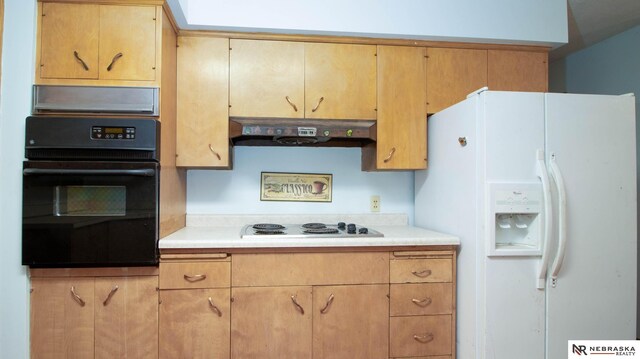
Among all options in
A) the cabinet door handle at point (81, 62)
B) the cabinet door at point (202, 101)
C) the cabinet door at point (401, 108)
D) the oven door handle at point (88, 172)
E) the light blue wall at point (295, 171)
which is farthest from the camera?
the light blue wall at point (295, 171)

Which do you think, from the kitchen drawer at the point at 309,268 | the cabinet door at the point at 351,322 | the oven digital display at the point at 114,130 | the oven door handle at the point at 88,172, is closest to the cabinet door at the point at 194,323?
the kitchen drawer at the point at 309,268

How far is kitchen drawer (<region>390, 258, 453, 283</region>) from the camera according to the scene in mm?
1676

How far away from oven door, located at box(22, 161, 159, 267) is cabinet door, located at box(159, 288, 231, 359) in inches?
9.7

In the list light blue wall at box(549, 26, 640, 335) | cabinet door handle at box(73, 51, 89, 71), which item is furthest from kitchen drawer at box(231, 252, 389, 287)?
light blue wall at box(549, 26, 640, 335)

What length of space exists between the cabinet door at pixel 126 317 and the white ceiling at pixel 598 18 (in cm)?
312

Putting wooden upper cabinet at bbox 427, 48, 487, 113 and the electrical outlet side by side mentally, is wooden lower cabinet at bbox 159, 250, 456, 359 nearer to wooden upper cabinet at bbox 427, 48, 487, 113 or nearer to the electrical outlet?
the electrical outlet

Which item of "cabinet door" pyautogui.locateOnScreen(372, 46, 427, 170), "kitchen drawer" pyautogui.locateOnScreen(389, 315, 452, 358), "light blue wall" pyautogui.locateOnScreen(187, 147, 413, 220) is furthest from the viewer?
"light blue wall" pyautogui.locateOnScreen(187, 147, 413, 220)

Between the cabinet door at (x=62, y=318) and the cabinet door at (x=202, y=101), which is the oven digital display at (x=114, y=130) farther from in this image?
the cabinet door at (x=62, y=318)

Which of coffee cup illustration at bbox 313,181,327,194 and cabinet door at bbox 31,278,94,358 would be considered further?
coffee cup illustration at bbox 313,181,327,194

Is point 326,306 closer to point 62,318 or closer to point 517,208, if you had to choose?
point 517,208

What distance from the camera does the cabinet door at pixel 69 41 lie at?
1542 mm

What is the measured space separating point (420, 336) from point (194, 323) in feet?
3.99

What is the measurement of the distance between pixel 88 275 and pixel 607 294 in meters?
2.61

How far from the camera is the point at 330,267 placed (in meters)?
1.64
